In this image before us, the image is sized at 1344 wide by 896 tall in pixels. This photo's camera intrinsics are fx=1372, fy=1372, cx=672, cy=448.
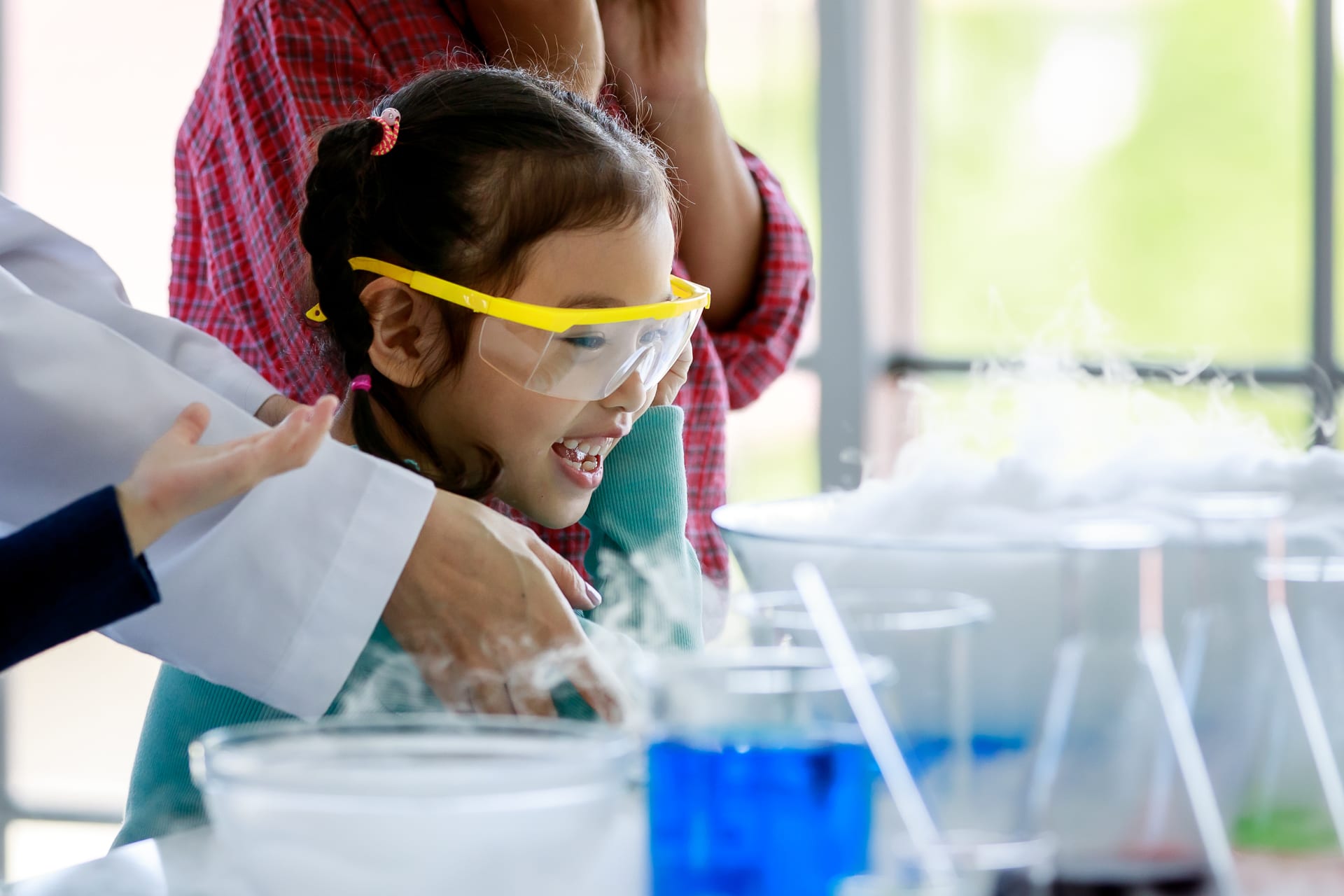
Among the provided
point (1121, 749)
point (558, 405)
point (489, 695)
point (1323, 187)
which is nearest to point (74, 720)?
point (558, 405)

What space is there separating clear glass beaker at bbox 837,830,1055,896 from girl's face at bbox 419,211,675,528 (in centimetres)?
76

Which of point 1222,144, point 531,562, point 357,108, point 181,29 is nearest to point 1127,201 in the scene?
point 1222,144

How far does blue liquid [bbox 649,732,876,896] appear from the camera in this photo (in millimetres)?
500

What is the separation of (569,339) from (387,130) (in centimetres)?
26

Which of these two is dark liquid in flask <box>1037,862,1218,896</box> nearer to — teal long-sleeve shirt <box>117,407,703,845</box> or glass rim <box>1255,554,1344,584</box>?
glass rim <box>1255,554,1344,584</box>

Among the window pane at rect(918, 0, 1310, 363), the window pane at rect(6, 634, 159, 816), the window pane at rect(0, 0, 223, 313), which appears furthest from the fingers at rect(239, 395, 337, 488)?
the window pane at rect(918, 0, 1310, 363)

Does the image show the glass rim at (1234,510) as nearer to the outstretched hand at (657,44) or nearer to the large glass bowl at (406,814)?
the large glass bowl at (406,814)

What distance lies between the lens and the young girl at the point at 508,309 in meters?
1.17

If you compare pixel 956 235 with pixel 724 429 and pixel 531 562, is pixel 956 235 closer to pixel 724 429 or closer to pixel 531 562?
pixel 724 429

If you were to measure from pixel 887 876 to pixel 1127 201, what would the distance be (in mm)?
4218

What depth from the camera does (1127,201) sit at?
4.39 meters

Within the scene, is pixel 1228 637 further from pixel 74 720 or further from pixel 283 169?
pixel 74 720

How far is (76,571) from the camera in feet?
2.18

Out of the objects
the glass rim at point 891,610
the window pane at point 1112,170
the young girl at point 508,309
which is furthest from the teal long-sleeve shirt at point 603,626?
the window pane at point 1112,170
